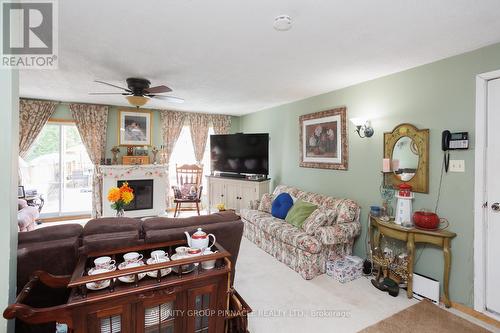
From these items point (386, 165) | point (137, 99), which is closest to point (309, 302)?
point (386, 165)

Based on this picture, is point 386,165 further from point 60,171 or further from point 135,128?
point 60,171

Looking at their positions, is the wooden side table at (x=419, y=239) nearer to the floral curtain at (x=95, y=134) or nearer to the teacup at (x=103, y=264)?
the teacup at (x=103, y=264)

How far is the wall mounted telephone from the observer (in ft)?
7.81

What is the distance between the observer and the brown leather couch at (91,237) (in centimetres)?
158

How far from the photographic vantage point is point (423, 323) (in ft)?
7.27

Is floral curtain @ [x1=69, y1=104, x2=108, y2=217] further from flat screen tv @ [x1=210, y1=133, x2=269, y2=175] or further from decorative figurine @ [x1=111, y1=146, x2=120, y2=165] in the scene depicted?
flat screen tv @ [x1=210, y1=133, x2=269, y2=175]

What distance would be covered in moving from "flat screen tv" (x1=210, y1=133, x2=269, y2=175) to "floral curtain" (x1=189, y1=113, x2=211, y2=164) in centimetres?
50

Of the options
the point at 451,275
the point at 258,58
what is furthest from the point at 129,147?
the point at 451,275

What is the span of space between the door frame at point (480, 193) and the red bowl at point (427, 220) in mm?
312

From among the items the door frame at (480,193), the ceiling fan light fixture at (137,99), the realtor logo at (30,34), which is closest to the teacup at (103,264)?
the realtor logo at (30,34)

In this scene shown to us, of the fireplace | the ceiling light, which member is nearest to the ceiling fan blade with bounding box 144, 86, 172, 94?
the ceiling light

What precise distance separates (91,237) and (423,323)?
289 cm

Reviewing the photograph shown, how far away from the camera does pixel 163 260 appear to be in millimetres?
1583

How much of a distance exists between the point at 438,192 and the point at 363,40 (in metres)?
1.79
